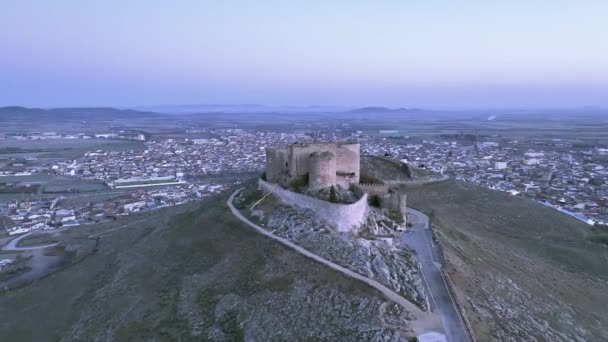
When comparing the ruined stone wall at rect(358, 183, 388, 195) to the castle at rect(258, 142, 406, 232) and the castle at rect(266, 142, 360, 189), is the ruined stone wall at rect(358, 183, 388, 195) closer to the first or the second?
the castle at rect(258, 142, 406, 232)

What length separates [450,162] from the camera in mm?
104062

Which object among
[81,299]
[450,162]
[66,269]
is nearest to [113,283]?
[81,299]

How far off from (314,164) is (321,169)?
24.7 inches

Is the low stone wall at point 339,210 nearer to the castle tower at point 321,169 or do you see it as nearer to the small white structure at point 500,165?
the castle tower at point 321,169

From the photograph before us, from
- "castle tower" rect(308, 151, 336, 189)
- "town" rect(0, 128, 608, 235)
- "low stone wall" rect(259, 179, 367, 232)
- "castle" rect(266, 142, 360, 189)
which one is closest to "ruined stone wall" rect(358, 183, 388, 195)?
"castle" rect(266, 142, 360, 189)

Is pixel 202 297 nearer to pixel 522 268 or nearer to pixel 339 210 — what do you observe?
pixel 339 210

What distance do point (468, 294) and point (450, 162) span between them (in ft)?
275

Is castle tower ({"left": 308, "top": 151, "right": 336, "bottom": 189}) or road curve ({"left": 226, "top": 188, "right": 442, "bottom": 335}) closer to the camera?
road curve ({"left": 226, "top": 188, "right": 442, "bottom": 335})

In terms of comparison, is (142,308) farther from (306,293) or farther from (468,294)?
(468,294)

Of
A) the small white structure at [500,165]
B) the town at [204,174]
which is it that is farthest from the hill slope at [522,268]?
the small white structure at [500,165]

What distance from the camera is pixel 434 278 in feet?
82.4

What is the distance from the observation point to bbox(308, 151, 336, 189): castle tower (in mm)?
32344

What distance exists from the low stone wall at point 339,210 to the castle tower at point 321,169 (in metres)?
1.77

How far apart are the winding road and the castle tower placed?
6.69 m
